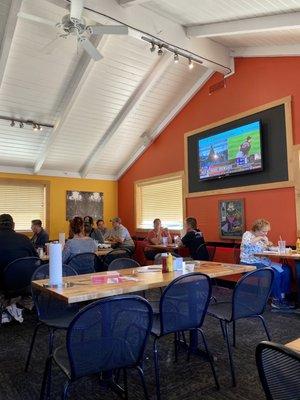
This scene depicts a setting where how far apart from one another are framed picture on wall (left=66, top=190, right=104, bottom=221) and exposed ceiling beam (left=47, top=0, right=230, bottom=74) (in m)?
4.88

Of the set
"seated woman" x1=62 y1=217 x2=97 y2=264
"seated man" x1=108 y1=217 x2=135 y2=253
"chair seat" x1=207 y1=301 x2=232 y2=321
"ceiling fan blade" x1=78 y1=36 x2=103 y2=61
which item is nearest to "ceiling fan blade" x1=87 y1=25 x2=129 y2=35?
"ceiling fan blade" x1=78 y1=36 x2=103 y2=61

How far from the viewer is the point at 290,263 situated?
5.11 metres

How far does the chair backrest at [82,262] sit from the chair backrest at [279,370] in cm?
312

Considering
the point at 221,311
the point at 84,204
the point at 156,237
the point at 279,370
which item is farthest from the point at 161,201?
the point at 279,370

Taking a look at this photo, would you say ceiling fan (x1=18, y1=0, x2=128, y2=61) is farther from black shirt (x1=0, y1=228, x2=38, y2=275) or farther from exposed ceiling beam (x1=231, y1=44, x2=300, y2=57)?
exposed ceiling beam (x1=231, y1=44, x2=300, y2=57)

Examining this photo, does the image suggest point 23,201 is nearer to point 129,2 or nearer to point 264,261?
point 129,2

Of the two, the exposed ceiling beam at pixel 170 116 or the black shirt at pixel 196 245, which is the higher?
the exposed ceiling beam at pixel 170 116

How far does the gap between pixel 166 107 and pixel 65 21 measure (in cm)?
397

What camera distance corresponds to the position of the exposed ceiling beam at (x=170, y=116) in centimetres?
686

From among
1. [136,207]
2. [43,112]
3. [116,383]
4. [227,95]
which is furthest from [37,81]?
[116,383]

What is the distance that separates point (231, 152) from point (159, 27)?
2.39m

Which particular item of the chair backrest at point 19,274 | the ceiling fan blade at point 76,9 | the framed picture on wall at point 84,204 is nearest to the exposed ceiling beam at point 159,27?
the ceiling fan blade at point 76,9

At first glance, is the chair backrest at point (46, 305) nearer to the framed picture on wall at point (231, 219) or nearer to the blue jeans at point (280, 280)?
the blue jeans at point (280, 280)

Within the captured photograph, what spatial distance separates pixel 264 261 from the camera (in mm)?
4859
